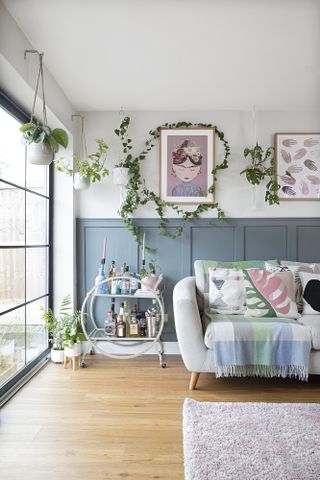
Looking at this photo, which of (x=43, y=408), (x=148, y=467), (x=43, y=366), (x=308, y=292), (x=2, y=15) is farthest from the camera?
(x=43, y=366)

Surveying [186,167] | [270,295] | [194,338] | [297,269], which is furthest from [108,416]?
[186,167]

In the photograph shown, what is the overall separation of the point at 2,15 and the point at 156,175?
6.17 ft

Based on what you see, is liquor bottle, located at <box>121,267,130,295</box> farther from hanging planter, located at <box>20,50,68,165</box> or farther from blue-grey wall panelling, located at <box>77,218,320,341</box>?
hanging planter, located at <box>20,50,68,165</box>

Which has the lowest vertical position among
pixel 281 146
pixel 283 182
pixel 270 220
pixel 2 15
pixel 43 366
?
pixel 43 366

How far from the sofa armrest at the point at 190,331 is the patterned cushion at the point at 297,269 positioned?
0.90 metres

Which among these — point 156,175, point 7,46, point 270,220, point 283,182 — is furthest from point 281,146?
point 7,46

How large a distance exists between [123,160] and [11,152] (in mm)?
1155

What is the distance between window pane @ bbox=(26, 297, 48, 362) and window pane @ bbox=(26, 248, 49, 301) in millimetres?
90

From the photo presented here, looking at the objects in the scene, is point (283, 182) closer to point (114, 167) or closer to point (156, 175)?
point (156, 175)

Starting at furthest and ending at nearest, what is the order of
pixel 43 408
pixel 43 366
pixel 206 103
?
pixel 206 103 < pixel 43 366 < pixel 43 408

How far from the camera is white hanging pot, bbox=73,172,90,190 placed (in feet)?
10.9

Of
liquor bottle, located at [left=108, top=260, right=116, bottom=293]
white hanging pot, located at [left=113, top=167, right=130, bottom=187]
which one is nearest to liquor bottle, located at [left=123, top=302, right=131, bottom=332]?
liquor bottle, located at [left=108, top=260, right=116, bottom=293]

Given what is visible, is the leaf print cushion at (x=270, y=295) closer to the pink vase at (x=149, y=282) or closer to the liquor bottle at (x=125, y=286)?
the pink vase at (x=149, y=282)

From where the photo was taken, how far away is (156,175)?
3621 mm
